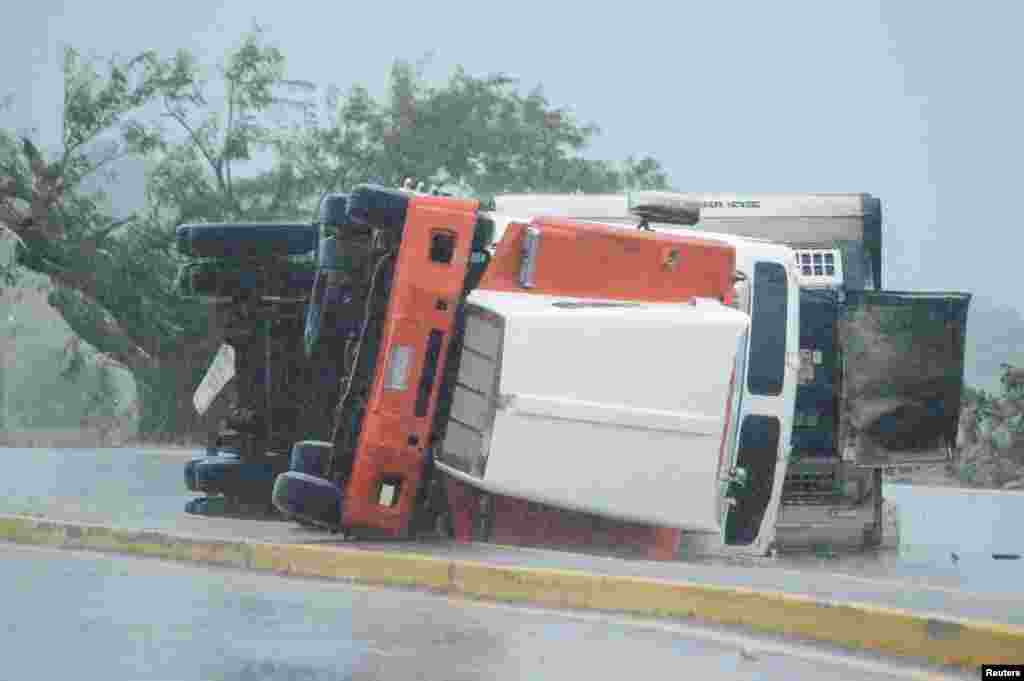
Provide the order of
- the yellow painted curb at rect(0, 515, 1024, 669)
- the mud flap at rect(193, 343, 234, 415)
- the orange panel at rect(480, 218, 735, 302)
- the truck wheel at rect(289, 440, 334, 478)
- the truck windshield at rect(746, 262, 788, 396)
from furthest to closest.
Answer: the truck windshield at rect(746, 262, 788, 396), the mud flap at rect(193, 343, 234, 415), the orange panel at rect(480, 218, 735, 302), the truck wheel at rect(289, 440, 334, 478), the yellow painted curb at rect(0, 515, 1024, 669)

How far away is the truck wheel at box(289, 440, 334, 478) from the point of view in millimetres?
12766

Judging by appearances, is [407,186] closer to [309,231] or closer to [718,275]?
[309,231]

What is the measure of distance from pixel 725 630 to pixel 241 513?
5543mm

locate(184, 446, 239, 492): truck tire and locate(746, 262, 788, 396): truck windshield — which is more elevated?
locate(746, 262, 788, 396): truck windshield

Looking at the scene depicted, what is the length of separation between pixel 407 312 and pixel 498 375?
2.27 feet

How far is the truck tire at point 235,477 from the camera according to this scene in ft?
47.0

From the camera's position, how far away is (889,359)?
16.0m

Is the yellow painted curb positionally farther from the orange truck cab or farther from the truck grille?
the truck grille

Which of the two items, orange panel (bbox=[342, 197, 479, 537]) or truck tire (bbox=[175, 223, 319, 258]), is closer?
orange panel (bbox=[342, 197, 479, 537])

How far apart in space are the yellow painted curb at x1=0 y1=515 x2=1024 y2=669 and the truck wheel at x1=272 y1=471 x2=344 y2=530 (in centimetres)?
33

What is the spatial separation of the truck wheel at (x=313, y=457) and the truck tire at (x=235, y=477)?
1416 millimetres

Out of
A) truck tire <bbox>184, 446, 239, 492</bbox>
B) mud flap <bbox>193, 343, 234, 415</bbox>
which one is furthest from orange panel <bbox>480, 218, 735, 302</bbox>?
truck tire <bbox>184, 446, 239, 492</bbox>

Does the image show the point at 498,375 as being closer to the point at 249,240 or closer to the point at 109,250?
the point at 249,240

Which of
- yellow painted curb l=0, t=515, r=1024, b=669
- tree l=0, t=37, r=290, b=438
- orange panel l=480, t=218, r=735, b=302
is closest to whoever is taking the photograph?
yellow painted curb l=0, t=515, r=1024, b=669
